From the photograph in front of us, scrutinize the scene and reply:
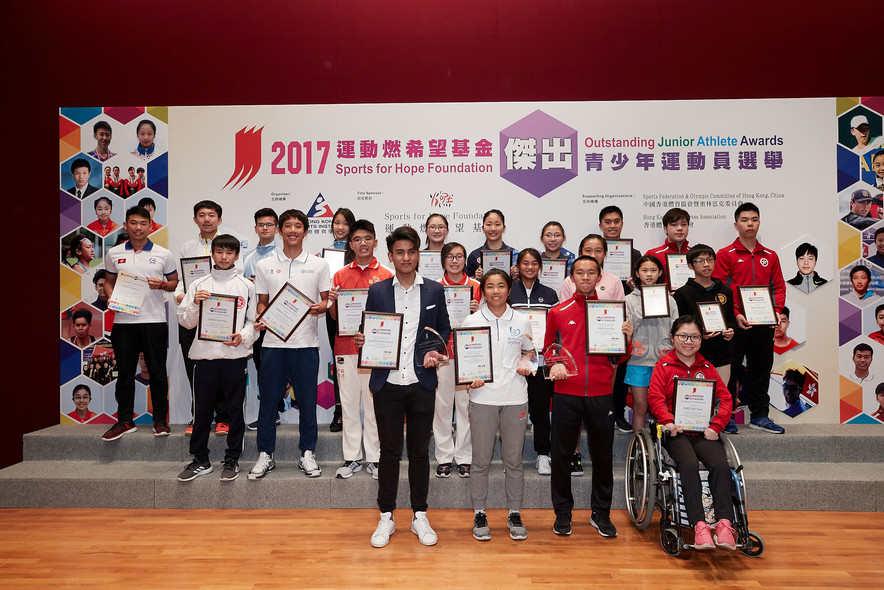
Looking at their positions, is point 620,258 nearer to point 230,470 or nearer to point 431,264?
point 431,264

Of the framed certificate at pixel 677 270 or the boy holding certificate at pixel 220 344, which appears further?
the framed certificate at pixel 677 270

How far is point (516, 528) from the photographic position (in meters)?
3.21

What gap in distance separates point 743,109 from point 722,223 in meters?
1.08

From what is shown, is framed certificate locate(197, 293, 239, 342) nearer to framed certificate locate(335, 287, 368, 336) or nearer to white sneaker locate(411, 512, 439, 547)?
framed certificate locate(335, 287, 368, 336)

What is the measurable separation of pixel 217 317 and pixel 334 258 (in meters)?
1.00

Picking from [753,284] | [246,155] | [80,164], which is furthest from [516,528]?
[80,164]

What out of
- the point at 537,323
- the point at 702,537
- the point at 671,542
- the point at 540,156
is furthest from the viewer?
the point at 540,156

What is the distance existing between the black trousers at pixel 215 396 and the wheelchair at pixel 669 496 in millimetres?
2705

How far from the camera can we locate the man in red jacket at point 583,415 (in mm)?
3230

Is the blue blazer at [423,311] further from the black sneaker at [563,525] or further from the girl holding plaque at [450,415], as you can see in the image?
the black sneaker at [563,525]

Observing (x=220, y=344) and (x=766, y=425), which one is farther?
(x=766, y=425)

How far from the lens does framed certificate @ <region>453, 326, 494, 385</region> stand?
3.08m

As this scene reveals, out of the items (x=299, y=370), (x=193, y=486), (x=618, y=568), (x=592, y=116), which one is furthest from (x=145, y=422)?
(x=592, y=116)

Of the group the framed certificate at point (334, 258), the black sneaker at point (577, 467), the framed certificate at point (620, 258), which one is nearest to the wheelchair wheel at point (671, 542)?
the black sneaker at point (577, 467)
